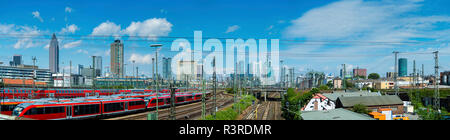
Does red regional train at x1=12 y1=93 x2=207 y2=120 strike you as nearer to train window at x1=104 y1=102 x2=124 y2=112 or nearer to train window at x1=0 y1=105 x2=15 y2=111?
train window at x1=104 y1=102 x2=124 y2=112

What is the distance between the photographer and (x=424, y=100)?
174 ft

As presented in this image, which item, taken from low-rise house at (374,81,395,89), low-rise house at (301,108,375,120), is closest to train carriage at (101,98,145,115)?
low-rise house at (301,108,375,120)

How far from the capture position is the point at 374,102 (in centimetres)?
3650

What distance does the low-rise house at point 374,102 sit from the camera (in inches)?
1385

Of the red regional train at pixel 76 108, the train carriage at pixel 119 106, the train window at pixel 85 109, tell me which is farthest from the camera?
the train carriage at pixel 119 106

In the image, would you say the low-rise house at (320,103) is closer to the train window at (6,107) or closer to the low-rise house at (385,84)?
the train window at (6,107)

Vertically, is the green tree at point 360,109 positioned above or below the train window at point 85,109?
below

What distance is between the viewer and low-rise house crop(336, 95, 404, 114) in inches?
1385

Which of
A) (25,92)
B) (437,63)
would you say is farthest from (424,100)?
(25,92)

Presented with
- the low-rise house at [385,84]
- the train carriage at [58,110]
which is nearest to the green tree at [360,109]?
the train carriage at [58,110]

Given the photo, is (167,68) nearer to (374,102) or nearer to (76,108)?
(76,108)
